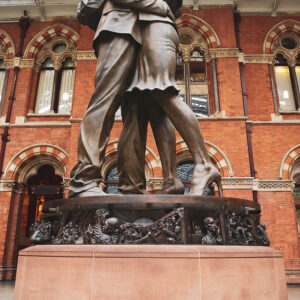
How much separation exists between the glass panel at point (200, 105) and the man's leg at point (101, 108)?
8039 mm

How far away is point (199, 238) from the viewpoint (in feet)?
6.64

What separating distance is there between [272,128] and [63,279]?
9449 millimetres

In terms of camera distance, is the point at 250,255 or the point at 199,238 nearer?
the point at 250,255

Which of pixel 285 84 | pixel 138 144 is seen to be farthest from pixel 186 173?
pixel 138 144

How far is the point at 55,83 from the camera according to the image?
448 inches

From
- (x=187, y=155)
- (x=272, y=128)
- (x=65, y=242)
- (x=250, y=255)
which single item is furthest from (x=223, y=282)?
(x=272, y=128)

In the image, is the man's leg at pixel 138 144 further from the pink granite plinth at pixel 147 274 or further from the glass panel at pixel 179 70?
the glass panel at pixel 179 70

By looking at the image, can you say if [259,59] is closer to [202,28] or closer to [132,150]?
[202,28]

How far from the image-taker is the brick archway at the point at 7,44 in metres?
11.4

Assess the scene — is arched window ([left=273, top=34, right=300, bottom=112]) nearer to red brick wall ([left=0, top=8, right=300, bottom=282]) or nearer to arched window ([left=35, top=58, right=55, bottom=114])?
red brick wall ([left=0, top=8, right=300, bottom=282])

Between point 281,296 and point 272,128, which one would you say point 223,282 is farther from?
point 272,128

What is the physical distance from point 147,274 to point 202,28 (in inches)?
411

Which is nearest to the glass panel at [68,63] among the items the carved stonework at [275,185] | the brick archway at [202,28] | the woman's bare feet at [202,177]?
the brick archway at [202,28]

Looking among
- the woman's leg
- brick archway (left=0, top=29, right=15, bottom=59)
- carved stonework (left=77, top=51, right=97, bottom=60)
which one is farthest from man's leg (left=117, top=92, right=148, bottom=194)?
brick archway (left=0, top=29, right=15, bottom=59)
